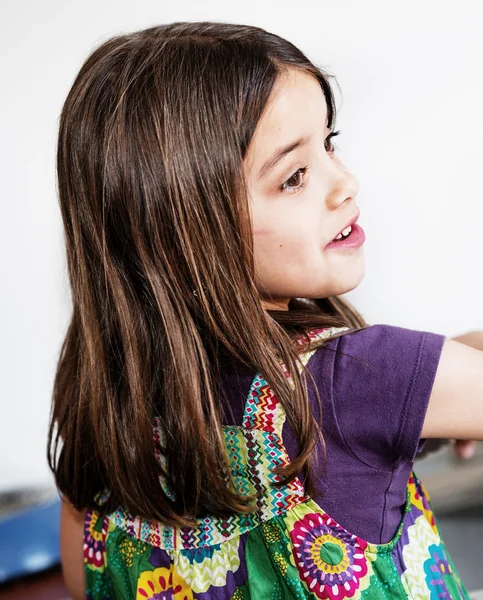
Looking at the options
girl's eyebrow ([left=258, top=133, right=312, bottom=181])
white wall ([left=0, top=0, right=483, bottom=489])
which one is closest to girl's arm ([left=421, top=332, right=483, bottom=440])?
girl's eyebrow ([left=258, top=133, right=312, bottom=181])

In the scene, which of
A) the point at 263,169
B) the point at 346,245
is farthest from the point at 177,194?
the point at 346,245

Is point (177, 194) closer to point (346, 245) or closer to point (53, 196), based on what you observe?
point (346, 245)

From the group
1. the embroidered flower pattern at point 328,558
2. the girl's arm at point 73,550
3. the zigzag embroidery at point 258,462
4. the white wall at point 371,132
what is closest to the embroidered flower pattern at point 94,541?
the girl's arm at point 73,550

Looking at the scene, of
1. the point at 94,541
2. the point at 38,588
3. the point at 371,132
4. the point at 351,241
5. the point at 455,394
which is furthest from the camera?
the point at 38,588

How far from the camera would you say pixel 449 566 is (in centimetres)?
73

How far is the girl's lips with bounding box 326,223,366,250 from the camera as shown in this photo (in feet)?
2.28

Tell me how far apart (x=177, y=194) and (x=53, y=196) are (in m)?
0.51

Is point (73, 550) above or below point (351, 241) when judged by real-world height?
below

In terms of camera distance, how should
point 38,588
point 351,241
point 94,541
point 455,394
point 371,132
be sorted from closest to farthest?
point 455,394 → point 351,241 → point 94,541 → point 371,132 → point 38,588

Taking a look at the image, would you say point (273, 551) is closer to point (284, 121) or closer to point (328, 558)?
point (328, 558)

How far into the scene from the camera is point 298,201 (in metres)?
0.65

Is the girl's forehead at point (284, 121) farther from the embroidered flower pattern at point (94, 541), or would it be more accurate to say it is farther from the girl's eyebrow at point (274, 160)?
the embroidered flower pattern at point (94, 541)

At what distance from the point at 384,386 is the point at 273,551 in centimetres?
19

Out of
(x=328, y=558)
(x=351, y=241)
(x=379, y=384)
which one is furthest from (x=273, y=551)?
(x=351, y=241)
